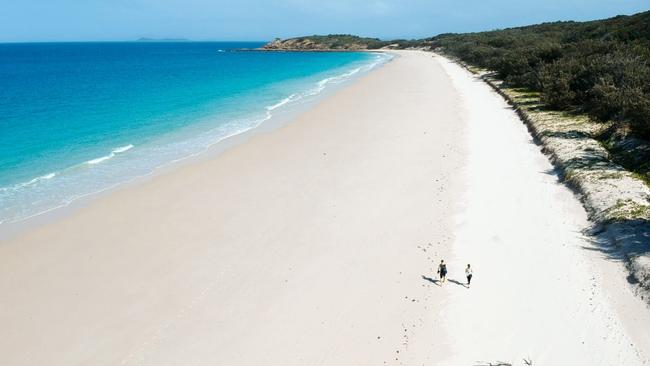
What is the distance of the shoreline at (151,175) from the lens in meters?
14.8

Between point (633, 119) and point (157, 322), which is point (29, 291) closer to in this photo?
point (157, 322)

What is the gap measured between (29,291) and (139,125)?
21.0 meters

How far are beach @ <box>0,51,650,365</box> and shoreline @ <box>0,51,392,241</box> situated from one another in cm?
42

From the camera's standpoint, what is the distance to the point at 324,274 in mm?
11617

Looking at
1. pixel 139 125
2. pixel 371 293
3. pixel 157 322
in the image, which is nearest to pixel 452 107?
pixel 139 125

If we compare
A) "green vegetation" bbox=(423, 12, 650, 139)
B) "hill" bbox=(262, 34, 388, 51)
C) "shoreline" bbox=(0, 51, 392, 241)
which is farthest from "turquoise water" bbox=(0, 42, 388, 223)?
"hill" bbox=(262, 34, 388, 51)

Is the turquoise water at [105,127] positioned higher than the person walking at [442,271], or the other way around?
the person walking at [442,271]

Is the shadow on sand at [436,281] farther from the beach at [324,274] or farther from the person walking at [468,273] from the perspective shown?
the person walking at [468,273]

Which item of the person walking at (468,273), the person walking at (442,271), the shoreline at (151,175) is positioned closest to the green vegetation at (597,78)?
the person walking at (468,273)

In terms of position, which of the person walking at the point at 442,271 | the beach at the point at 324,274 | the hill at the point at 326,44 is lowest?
the hill at the point at 326,44

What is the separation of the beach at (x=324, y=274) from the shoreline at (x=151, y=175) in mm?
419

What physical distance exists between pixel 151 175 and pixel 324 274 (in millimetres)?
11539

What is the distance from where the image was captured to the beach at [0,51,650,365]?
29.6 feet

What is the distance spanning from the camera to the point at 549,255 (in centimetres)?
1213
